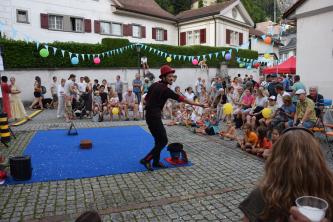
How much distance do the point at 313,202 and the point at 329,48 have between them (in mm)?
13469

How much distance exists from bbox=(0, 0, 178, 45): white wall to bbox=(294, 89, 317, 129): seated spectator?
2090 centimetres

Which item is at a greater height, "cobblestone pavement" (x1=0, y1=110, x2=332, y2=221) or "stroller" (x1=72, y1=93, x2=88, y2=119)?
"stroller" (x1=72, y1=93, x2=88, y2=119)

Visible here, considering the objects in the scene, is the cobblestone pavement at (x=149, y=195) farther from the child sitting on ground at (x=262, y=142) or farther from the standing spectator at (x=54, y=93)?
the standing spectator at (x=54, y=93)

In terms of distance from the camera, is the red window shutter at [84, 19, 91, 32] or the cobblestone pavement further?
the red window shutter at [84, 19, 91, 32]

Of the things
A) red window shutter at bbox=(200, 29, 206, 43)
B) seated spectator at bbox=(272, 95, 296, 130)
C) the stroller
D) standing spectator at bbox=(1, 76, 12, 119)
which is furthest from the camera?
red window shutter at bbox=(200, 29, 206, 43)

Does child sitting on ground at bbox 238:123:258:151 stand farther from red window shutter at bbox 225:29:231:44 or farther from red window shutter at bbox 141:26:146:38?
red window shutter at bbox 225:29:231:44

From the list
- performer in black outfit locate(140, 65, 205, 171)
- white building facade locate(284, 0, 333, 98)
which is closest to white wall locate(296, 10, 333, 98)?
white building facade locate(284, 0, 333, 98)

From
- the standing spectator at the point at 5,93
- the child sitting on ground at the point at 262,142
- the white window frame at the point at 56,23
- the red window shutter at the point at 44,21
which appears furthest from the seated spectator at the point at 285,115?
the white window frame at the point at 56,23

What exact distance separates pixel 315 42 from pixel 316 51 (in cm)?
40

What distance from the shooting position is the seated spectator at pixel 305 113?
8.30 metres

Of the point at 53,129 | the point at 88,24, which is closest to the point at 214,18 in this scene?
the point at 88,24

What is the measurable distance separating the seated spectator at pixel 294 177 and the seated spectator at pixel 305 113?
6.95m

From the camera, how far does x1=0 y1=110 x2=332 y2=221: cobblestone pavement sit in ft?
15.1

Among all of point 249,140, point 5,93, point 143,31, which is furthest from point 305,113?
point 143,31
